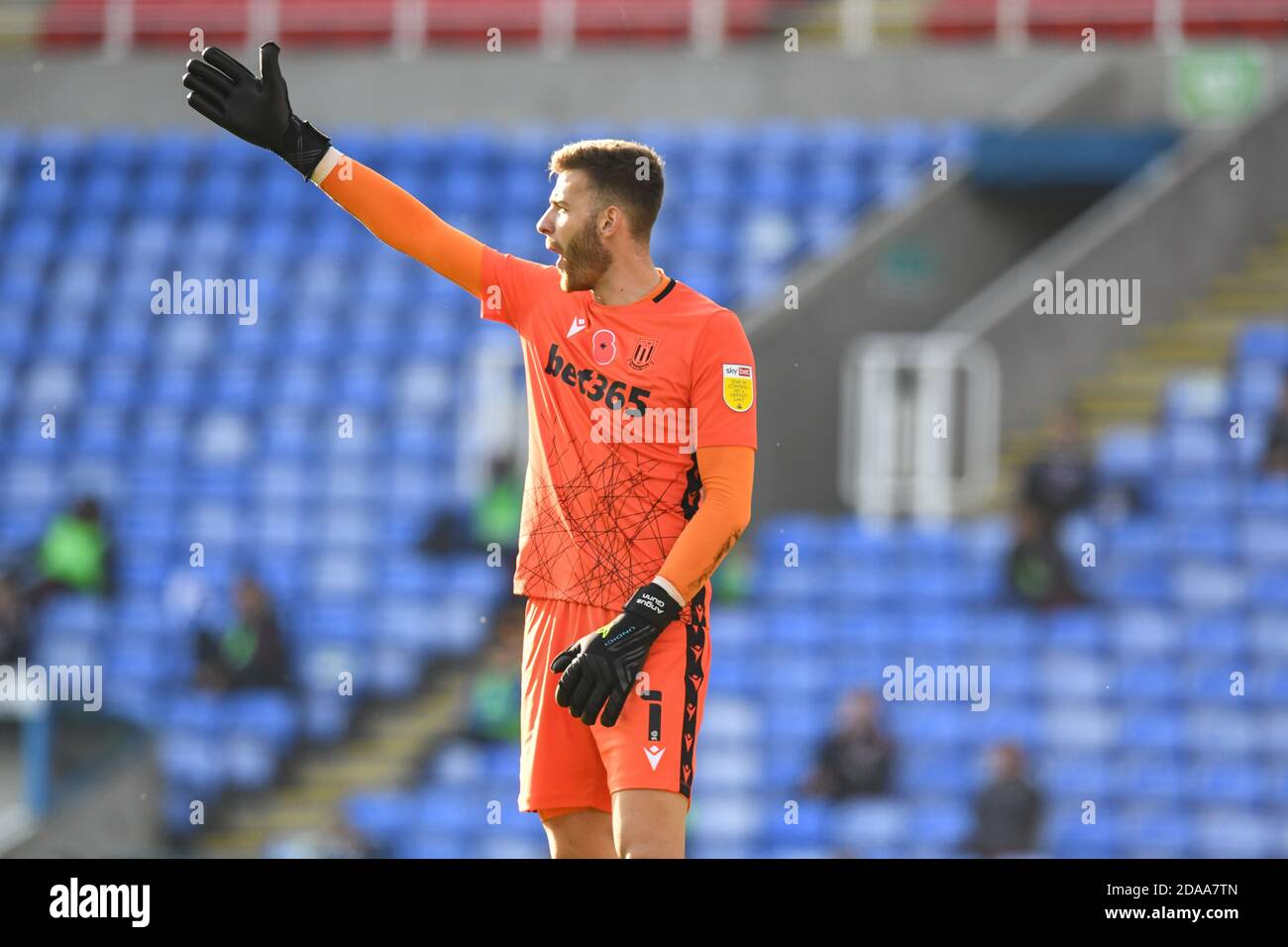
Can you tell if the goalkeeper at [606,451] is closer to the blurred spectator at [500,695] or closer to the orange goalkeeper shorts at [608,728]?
the orange goalkeeper shorts at [608,728]

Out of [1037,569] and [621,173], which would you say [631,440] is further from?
[1037,569]

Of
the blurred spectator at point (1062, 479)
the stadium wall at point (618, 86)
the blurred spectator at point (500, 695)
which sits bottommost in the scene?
the blurred spectator at point (500, 695)

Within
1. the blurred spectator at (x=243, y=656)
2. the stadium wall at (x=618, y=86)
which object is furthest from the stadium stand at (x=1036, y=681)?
the stadium wall at (x=618, y=86)

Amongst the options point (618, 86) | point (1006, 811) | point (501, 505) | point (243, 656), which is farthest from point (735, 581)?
point (618, 86)

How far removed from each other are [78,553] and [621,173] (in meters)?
8.00

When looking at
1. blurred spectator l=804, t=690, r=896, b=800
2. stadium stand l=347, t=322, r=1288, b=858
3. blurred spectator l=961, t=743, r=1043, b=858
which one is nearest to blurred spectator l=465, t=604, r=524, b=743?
stadium stand l=347, t=322, r=1288, b=858

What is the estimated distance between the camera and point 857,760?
32.1ft

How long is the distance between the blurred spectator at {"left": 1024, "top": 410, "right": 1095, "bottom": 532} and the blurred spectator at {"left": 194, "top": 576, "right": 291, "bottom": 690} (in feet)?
13.4

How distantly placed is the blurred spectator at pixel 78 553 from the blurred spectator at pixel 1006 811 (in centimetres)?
520

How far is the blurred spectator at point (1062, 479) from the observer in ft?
35.1

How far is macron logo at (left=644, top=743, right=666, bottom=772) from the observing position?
13.4ft

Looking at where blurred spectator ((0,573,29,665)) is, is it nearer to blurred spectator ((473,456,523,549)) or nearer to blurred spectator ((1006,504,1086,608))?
blurred spectator ((473,456,523,549))

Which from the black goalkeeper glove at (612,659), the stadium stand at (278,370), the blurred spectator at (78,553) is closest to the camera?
the black goalkeeper glove at (612,659)
